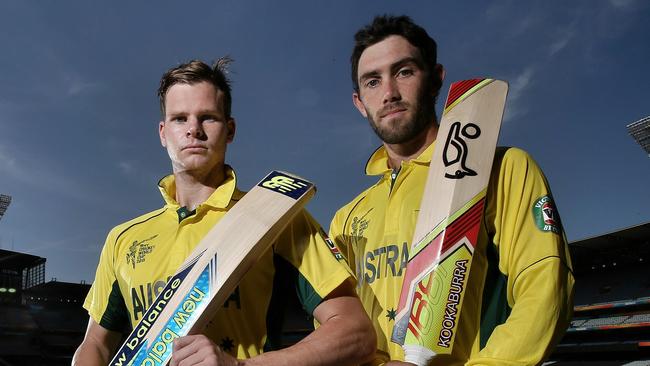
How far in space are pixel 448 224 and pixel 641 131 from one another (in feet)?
73.0

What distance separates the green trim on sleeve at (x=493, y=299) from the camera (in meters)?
1.64

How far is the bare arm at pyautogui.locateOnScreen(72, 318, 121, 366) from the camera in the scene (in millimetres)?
1918

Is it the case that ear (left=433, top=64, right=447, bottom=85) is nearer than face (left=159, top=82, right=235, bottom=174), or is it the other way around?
face (left=159, top=82, right=235, bottom=174)

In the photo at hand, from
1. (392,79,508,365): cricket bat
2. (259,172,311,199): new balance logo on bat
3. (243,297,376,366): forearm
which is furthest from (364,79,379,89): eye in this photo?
(243,297,376,366): forearm

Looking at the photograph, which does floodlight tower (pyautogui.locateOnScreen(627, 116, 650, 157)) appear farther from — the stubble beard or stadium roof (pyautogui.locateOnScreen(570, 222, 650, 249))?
the stubble beard

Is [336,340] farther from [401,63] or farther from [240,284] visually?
[401,63]

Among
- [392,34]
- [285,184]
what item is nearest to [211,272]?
[285,184]

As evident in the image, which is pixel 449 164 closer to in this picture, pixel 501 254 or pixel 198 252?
pixel 501 254

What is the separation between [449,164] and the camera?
177cm

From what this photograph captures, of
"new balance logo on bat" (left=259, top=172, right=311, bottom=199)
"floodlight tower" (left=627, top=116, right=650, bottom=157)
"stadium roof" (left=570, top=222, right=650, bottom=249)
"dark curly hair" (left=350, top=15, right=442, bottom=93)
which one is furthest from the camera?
"floodlight tower" (left=627, top=116, right=650, bottom=157)

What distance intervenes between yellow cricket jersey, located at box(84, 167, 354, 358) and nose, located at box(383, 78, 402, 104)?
47 cm

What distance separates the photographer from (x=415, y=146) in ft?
6.56

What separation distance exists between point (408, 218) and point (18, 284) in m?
26.0

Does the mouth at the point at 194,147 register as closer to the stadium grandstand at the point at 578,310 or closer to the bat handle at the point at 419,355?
the bat handle at the point at 419,355
